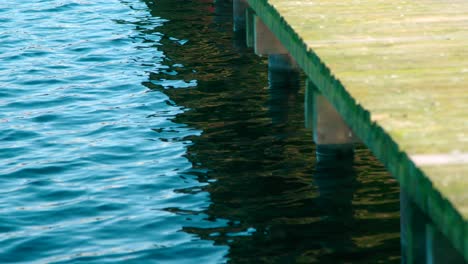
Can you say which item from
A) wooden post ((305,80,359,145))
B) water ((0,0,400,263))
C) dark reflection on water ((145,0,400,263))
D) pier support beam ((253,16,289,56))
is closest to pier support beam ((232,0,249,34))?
water ((0,0,400,263))

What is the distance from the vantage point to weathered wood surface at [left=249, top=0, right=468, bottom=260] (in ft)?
20.8

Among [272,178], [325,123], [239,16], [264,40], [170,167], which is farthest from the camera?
[239,16]

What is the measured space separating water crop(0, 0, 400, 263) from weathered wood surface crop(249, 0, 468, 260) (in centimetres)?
159

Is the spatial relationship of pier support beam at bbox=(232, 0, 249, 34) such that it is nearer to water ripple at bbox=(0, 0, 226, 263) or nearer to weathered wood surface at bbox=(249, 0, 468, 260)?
water ripple at bbox=(0, 0, 226, 263)

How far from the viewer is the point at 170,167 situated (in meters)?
12.2

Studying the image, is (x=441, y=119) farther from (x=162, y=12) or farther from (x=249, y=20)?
(x=162, y=12)

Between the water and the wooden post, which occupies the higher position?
the wooden post

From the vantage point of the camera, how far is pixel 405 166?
21.9 feet

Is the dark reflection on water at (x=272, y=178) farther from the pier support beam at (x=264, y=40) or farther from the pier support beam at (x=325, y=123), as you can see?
the pier support beam at (x=264, y=40)

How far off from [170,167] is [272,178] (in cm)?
137

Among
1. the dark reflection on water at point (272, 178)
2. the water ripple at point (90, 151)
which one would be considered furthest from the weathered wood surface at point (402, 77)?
the water ripple at point (90, 151)

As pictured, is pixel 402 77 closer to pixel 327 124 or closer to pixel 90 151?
pixel 327 124

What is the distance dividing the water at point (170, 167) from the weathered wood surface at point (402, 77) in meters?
1.59

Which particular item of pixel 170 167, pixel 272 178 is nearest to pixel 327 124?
pixel 272 178
